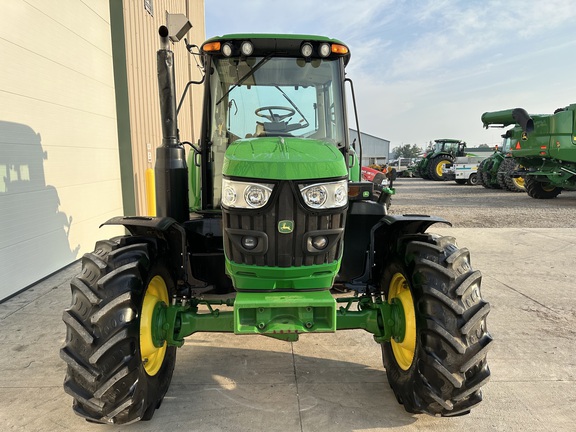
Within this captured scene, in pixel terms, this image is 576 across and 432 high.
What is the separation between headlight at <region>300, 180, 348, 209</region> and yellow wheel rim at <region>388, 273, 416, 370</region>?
0.76 meters

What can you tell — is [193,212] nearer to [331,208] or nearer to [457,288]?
[331,208]

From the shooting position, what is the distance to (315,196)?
224cm

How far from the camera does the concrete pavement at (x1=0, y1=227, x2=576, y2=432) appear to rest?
8.05 feet

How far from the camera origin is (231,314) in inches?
101

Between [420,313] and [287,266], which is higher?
[287,266]

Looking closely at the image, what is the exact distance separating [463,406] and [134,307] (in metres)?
1.90

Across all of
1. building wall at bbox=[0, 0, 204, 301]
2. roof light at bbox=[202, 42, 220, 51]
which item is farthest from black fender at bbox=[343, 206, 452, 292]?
building wall at bbox=[0, 0, 204, 301]

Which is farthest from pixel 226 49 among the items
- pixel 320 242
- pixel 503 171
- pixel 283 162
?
pixel 503 171

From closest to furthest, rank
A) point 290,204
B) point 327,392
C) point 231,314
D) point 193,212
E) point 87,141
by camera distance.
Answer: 1. point 290,204
2. point 231,314
3. point 327,392
4. point 193,212
5. point 87,141

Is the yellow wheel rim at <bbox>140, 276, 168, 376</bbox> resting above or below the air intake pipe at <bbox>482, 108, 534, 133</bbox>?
below

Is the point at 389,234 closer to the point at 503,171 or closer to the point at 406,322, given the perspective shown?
the point at 406,322

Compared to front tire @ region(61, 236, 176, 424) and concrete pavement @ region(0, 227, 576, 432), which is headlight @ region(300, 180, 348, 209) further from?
concrete pavement @ region(0, 227, 576, 432)

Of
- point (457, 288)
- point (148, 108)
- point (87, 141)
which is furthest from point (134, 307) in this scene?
point (148, 108)

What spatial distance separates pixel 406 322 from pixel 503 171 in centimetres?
1699
